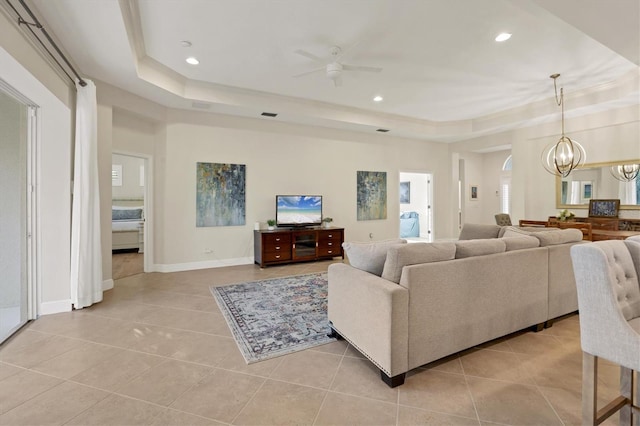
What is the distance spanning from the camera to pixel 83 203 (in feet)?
11.4

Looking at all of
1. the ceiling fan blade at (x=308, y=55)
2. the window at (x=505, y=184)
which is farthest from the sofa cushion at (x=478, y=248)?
the window at (x=505, y=184)

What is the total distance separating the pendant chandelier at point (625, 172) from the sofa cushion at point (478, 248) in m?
4.50

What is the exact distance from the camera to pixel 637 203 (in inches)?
196

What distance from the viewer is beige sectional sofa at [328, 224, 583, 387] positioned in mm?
2004

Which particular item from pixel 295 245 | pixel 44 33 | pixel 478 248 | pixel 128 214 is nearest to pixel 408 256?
pixel 478 248

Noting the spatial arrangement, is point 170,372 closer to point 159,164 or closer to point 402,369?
point 402,369

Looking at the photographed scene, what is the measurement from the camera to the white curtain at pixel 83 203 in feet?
11.3

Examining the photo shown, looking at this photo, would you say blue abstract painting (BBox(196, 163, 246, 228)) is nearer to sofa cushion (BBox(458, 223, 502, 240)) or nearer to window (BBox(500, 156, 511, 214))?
sofa cushion (BBox(458, 223, 502, 240))

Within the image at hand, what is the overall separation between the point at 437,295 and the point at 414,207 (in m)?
8.59

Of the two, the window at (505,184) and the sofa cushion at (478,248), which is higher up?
the window at (505,184)

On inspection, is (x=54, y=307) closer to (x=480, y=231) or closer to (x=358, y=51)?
(x=358, y=51)

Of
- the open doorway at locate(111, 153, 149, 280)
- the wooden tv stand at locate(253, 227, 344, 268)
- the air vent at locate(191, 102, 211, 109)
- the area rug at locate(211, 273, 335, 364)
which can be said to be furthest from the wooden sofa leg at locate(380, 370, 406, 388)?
the open doorway at locate(111, 153, 149, 280)

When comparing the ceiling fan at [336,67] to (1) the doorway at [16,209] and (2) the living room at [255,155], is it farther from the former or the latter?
(1) the doorway at [16,209]

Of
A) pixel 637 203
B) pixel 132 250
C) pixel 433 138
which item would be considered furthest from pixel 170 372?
pixel 433 138
